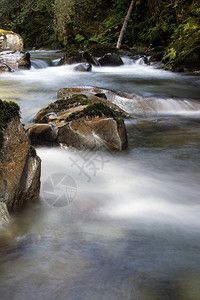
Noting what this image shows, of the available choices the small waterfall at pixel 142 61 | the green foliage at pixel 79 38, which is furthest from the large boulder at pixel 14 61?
the green foliage at pixel 79 38

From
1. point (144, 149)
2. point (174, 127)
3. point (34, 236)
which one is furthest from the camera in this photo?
point (174, 127)

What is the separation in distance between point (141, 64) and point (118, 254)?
12.4m

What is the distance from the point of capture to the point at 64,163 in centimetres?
429

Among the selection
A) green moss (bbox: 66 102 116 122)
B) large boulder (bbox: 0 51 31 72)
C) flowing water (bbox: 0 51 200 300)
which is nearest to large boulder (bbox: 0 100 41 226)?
flowing water (bbox: 0 51 200 300)

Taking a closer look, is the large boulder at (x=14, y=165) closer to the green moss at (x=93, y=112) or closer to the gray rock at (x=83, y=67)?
the green moss at (x=93, y=112)

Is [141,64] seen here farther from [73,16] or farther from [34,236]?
[34,236]

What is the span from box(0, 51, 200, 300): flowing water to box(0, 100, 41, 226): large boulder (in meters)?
0.15

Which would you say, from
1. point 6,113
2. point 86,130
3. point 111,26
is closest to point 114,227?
point 6,113

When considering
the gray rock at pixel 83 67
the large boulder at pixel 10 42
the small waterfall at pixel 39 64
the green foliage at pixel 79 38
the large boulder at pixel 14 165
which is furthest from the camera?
the green foliage at pixel 79 38

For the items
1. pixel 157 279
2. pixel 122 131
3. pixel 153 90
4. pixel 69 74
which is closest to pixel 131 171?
pixel 122 131

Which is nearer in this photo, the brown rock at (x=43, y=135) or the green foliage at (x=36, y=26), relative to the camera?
the brown rock at (x=43, y=135)

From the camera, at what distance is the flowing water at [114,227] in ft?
6.58

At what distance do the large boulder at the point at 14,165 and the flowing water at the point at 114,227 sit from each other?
15cm

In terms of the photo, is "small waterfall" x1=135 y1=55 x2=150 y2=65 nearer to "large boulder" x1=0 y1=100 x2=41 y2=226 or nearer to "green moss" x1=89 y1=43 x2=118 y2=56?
"green moss" x1=89 y1=43 x2=118 y2=56
